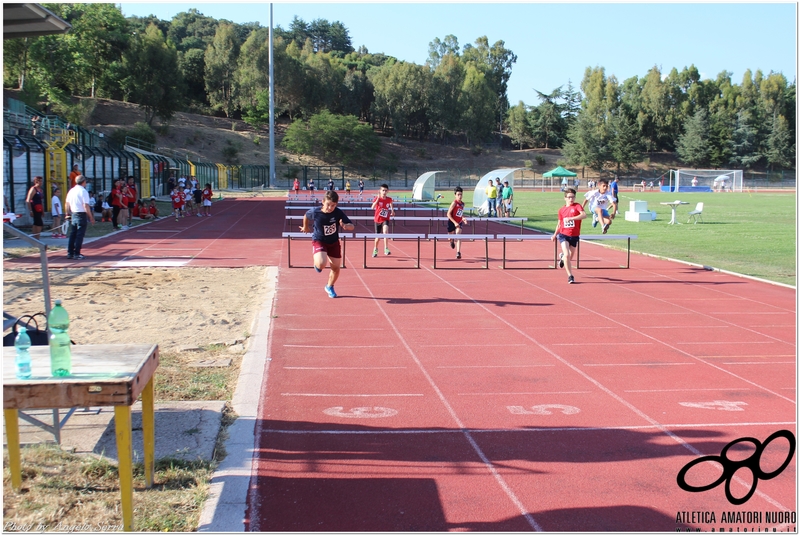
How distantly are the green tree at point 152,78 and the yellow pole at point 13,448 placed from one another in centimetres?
8565

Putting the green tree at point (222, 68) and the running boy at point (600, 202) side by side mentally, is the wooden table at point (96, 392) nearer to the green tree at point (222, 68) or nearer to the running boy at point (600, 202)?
the running boy at point (600, 202)

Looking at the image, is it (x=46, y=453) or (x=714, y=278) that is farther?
(x=714, y=278)

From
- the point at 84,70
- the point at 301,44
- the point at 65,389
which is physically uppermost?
the point at 301,44

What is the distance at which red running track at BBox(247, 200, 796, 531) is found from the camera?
4.64 m

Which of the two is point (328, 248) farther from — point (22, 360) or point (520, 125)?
point (520, 125)

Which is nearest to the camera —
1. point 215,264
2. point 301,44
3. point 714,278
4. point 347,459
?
point 347,459

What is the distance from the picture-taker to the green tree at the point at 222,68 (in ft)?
326

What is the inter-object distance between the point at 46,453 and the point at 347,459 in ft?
7.14

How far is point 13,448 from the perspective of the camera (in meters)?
4.62

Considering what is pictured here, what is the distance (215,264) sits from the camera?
55.7 ft

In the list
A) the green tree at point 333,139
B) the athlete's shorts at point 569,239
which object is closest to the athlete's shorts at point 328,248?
the athlete's shorts at point 569,239

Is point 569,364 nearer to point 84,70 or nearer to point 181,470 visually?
point 181,470

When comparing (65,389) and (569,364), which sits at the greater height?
(65,389)

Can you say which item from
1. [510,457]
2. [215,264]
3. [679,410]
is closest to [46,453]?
[510,457]
